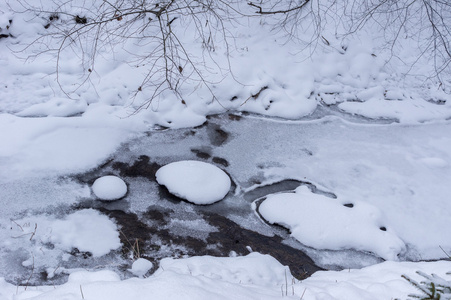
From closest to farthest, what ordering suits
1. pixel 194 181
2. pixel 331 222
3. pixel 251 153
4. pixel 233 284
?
pixel 233 284 < pixel 331 222 < pixel 194 181 < pixel 251 153

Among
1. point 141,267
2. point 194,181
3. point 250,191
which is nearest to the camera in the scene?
point 141,267

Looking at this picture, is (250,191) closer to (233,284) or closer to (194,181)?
(194,181)

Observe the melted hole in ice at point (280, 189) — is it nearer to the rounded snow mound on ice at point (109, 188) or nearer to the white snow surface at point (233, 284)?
the white snow surface at point (233, 284)

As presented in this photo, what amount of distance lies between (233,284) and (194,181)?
1.78m

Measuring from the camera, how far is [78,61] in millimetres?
5695

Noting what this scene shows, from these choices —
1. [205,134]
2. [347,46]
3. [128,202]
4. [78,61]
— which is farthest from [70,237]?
[347,46]

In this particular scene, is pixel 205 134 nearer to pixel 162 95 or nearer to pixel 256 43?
pixel 162 95

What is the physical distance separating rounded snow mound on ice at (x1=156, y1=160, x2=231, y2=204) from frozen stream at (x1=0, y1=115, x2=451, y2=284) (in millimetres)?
92

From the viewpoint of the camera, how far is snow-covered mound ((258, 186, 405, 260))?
3.92m

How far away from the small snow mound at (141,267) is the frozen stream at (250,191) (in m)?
0.08

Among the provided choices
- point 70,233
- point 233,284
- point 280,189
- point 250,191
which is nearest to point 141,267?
point 70,233

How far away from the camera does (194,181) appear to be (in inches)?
167

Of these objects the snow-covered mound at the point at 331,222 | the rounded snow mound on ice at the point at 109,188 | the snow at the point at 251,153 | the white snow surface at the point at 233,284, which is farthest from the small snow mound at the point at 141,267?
the snow-covered mound at the point at 331,222

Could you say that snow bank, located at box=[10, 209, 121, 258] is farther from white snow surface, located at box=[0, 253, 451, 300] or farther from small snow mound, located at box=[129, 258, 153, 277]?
white snow surface, located at box=[0, 253, 451, 300]
